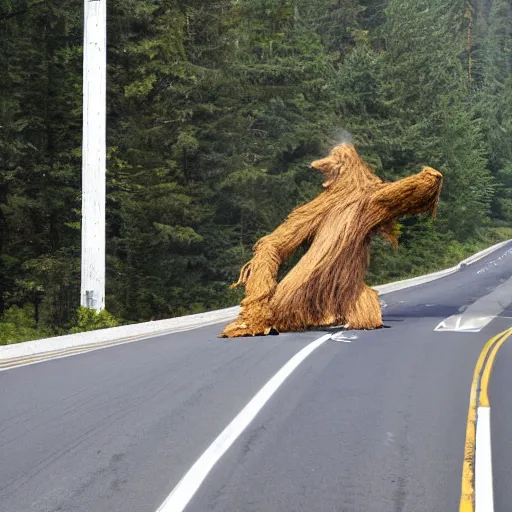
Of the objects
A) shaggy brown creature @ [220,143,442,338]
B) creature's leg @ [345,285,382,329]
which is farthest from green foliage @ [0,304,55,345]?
creature's leg @ [345,285,382,329]

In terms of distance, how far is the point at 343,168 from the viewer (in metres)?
15.3

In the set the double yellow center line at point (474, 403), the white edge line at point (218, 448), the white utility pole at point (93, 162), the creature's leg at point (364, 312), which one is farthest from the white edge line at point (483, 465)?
the white utility pole at point (93, 162)

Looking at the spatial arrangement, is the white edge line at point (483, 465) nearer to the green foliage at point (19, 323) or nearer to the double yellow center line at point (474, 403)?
the double yellow center line at point (474, 403)

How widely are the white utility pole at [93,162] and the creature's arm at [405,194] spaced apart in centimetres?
538

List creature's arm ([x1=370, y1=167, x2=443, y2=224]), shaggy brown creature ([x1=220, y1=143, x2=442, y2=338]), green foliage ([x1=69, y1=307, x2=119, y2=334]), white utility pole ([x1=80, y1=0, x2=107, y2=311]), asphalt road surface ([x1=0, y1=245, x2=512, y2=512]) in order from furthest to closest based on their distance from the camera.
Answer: white utility pole ([x1=80, y1=0, x2=107, y2=311]) → green foliage ([x1=69, y1=307, x2=119, y2=334]) → creature's arm ([x1=370, y1=167, x2=443, y2=224]) → shaggy brown creature ([x1=220, y1=143, x2=442, y2=338]) → asphalt road surface ([x1=0, y1=245, x2=512, y2=512])

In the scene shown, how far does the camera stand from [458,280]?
3575 cm

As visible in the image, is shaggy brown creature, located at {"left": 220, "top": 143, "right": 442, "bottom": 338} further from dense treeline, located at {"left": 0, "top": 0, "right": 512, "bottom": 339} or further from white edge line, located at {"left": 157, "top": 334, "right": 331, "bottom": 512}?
white edge line, located at {"left": 157, "top": 334, "right": 331, "bottom": 512}

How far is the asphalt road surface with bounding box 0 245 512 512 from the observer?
5.47 metres

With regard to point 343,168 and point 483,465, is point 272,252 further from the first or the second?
point 483,465

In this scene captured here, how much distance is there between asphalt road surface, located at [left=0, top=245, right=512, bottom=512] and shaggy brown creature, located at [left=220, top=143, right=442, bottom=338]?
1729mm

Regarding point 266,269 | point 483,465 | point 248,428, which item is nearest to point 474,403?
point 483,465

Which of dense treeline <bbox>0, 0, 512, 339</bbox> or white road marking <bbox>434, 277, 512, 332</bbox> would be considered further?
dense treeline <bbox>0, 0, 512, 339</bbox>

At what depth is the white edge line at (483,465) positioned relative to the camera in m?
5.34

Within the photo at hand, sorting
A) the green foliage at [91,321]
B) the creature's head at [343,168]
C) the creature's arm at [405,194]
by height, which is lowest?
the green foliage at [91,321]
